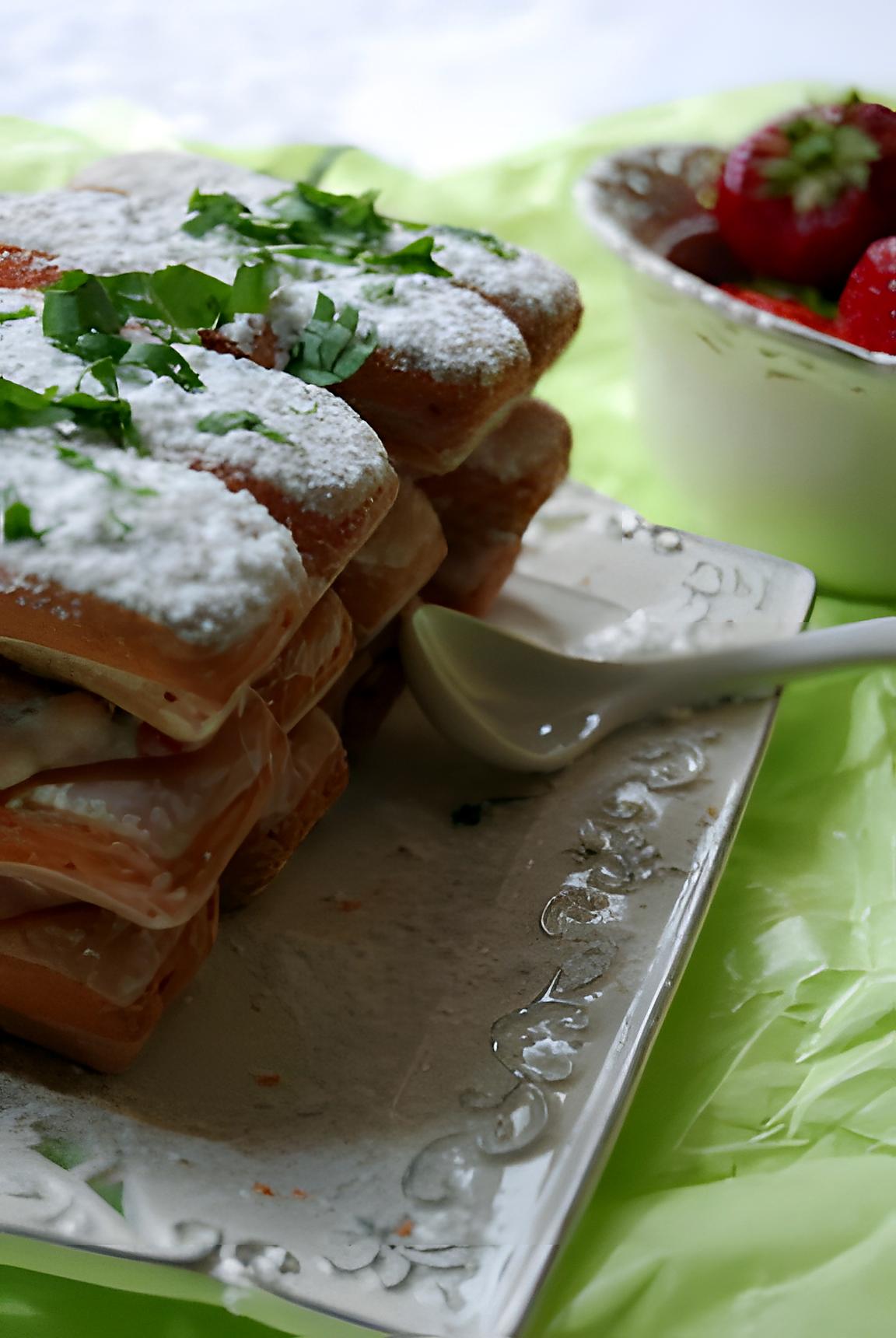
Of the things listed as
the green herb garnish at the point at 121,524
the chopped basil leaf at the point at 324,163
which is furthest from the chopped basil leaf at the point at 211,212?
the chopped basil leaf at the point at 324,163

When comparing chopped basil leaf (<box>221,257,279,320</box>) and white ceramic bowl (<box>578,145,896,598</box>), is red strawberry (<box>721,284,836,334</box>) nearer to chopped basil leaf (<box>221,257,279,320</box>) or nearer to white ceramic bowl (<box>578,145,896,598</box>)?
white ceramic bowl (<box>578,145,896,598</box>)

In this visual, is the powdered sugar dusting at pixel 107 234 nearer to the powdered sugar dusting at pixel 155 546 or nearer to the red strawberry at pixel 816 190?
the powdered sugar dusting at pixel 155 546

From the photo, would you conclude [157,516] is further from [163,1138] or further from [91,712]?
[163,1138]

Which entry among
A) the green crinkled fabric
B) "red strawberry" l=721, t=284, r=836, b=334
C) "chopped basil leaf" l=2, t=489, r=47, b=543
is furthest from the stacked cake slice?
"red strawberry" l=721, t=284, r=836, b=334

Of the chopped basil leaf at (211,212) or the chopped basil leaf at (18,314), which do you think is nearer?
the chopped basil leaf at (18,314)

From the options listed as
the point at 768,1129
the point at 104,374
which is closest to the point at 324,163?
the point at 104,374

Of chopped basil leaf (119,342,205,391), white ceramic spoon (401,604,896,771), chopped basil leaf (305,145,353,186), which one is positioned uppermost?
chopped basil leaf (119,342,205,391)
